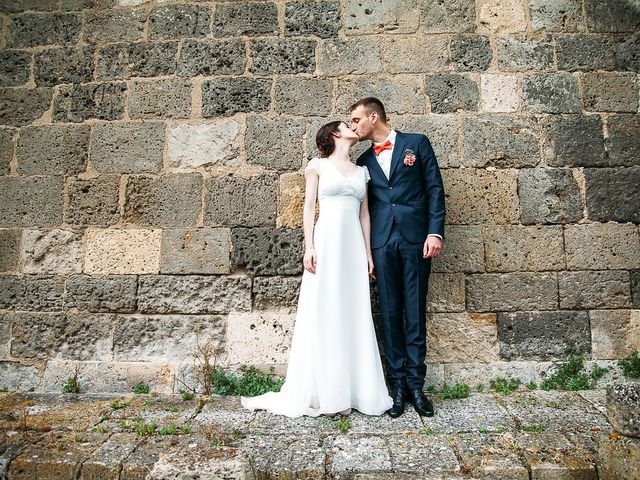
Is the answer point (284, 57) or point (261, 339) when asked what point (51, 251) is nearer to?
point (261, 339)

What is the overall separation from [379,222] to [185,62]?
2.46m

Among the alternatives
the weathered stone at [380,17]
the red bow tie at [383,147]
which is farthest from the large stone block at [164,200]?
the weathered stone at [380,17]

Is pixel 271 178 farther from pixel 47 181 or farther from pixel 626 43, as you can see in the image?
pixel 626 43

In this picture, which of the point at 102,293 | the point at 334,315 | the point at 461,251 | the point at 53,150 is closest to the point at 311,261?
the point at 334,315

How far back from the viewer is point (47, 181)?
14.1 feet

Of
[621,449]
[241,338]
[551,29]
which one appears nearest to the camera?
[621,449]

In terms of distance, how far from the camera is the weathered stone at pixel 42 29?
4.50m

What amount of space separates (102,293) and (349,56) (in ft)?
10.2

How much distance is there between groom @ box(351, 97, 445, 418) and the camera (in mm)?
3406

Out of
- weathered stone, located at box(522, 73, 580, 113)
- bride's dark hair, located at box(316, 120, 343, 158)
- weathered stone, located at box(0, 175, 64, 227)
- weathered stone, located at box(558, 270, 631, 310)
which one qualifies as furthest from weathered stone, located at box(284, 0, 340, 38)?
weathered stone, located at box(558, 270, 631, 310)

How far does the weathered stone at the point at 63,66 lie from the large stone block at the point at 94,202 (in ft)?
3.35

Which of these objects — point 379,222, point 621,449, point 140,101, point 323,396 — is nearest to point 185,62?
point 140,101

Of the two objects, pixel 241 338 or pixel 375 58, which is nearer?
pixel 241 338

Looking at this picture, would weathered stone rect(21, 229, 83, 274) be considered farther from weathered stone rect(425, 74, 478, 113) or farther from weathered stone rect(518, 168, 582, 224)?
weathered stone rect(518, 168, 582, 224)
